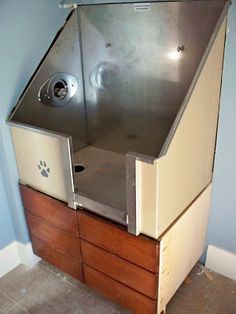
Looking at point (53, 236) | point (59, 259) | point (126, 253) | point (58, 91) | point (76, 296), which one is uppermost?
point (58, 91)

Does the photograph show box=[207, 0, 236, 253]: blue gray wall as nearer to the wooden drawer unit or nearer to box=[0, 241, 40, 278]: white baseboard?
the wooden drawer unit

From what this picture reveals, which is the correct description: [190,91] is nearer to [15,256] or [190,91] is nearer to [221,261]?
[221,261]

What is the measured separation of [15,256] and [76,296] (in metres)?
0.47

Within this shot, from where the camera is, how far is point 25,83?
1.53m

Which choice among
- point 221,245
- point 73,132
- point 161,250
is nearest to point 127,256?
point 161,250

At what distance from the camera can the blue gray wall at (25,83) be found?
1.37 m

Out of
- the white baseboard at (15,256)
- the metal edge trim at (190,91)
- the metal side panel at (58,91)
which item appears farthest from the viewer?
the white baseboard at (15,256)

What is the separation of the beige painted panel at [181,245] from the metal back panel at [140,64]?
366 mm

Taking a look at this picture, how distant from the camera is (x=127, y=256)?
128cm

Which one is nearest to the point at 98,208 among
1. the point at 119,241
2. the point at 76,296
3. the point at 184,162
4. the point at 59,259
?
the point at 119,241

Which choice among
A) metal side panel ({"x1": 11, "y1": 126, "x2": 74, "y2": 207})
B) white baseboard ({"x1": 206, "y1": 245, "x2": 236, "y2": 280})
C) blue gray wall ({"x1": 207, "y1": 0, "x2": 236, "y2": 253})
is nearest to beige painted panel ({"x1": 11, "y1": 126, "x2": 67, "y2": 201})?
metal side panel ({"x1": 11, "y1": 126, "x2": 74, "y2": 207})

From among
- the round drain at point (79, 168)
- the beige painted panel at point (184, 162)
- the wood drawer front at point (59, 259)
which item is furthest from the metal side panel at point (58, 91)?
the beige painted panel at point (184, 162)

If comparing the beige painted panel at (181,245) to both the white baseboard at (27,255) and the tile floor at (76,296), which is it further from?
the white baseboard at (27,255)

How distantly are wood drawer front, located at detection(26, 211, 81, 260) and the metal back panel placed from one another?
564 mm
